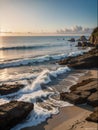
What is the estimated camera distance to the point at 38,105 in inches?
519

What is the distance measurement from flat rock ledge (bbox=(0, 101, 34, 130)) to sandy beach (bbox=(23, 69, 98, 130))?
0.66 metres

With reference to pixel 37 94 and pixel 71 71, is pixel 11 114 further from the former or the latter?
pixel 71 71

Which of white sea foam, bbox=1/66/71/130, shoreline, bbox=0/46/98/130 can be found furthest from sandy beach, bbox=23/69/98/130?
white sea foam, bbox=1/66/71/130

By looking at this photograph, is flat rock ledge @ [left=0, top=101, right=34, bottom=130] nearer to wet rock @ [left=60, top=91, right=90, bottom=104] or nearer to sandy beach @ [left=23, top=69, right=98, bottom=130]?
sandy beach @ [left=23, top=69, right=98, bottom=130]

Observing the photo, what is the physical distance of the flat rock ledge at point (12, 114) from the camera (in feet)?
31.8

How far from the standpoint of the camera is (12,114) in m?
10.0

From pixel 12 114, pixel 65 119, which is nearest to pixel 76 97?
pixel 65 119

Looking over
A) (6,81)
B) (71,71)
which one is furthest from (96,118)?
(71,71)

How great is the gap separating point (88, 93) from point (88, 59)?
13.2 meters

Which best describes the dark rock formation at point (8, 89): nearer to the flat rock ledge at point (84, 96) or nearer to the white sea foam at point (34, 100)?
the white sea foam at point (34, 100)

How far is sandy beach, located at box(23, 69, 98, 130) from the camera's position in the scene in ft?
33.4

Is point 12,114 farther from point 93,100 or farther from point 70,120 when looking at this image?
point 93,100

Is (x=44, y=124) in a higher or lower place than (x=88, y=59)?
lower

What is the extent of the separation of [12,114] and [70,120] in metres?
2.69
